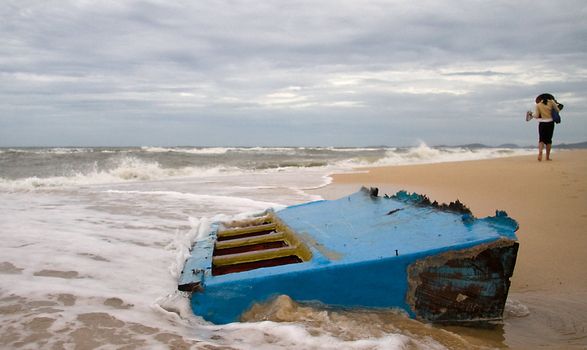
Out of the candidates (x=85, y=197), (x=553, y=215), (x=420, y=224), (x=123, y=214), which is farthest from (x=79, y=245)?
(x=553, y=215)

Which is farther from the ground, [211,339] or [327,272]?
[327,272]

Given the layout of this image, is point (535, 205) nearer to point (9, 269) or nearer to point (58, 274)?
point (58, 274)

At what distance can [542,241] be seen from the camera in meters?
3.60

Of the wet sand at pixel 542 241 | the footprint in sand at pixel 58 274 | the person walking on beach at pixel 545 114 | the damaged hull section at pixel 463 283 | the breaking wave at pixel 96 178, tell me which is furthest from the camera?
the breaking wave at pixel 96 178

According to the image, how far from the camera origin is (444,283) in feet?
6.73

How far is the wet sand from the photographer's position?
2.19 m

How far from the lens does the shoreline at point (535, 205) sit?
2.91 meters

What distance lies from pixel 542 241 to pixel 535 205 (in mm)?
1651

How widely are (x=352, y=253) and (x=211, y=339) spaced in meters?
0.73

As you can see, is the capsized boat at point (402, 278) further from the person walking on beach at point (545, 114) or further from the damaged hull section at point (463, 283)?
the person walking on beach at point (545, 114)

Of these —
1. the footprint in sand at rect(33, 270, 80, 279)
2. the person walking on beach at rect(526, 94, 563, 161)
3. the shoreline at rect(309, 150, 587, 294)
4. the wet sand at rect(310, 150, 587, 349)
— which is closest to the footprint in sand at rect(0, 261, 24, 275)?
the footprint in sand at rect(33, 270, 80, 279)

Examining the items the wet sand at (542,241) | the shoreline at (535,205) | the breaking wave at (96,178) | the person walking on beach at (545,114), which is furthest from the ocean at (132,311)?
the person walking on beach at (545,114)

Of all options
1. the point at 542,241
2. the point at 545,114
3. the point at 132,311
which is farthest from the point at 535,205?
the point at 545,114

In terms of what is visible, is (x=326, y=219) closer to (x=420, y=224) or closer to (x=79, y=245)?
(x=420, y=224)
